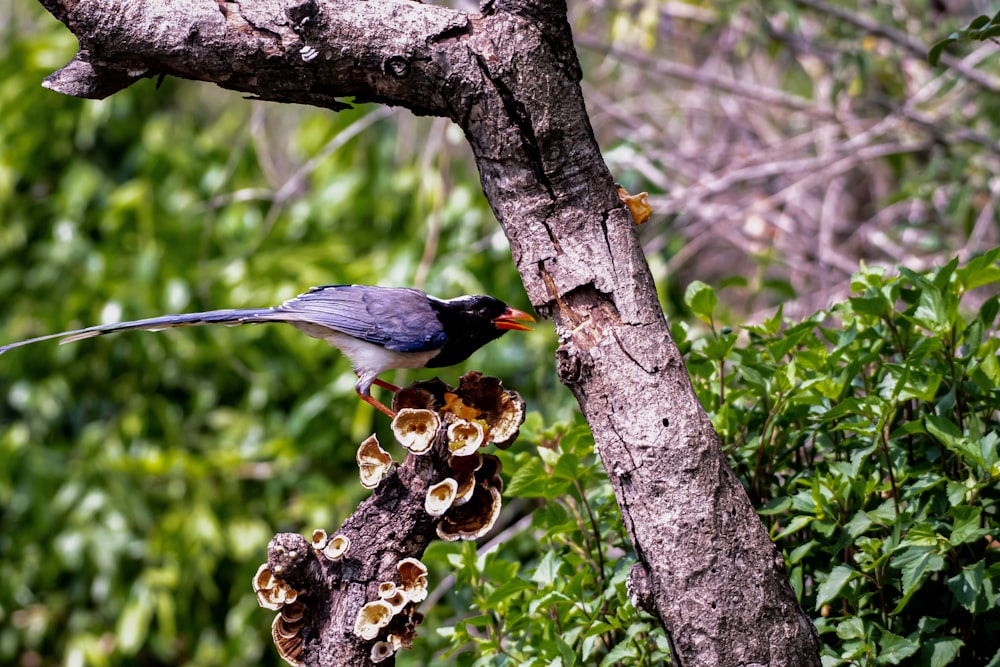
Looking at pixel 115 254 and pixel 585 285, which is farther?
pixel 115 254

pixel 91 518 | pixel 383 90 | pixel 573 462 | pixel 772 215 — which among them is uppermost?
pixel 383 90

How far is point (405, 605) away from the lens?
171cm

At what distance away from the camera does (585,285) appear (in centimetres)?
166

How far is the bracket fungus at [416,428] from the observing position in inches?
69.5

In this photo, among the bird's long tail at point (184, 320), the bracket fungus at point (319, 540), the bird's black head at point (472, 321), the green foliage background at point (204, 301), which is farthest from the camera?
the green foliage background at point (204, 301)

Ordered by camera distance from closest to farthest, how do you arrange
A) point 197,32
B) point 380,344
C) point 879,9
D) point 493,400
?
point 197,32
point 493,400
point 380,344
point 879,9

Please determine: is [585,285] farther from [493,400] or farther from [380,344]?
[380,344]

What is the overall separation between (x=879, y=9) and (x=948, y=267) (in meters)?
2.85

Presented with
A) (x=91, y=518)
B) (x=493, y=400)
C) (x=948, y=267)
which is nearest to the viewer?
(x=948, y=267)

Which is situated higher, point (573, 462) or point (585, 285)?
point (585, 285)

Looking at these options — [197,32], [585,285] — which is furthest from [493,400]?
[197,32]

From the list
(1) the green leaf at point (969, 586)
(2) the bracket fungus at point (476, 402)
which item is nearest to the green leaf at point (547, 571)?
(2) the bracket fungus at point (476, 402)

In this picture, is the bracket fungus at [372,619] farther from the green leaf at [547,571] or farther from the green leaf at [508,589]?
the green leaf at [547,571]

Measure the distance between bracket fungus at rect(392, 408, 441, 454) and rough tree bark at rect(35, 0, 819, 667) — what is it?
0.90 ft
